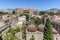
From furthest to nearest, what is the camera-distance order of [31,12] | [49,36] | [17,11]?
1. [17,11]
2. [31,12]
3. [49,36]

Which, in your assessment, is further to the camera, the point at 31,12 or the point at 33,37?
the point at 31,12

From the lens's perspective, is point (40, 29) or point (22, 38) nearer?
point (40, 29)

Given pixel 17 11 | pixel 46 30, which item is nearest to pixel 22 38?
pixel 46 30

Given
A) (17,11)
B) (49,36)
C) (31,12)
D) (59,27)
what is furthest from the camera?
(17,11)

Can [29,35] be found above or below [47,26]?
below

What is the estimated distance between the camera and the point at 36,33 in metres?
19.9

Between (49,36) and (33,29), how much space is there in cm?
399

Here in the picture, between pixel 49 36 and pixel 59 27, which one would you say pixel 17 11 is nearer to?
pixel 59 27

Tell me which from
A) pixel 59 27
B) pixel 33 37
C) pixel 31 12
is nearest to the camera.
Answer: pixel 33 37

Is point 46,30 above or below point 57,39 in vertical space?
above

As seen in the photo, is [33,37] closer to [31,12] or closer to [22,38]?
[22,38]

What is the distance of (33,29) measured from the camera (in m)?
20.0

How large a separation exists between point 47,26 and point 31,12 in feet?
238

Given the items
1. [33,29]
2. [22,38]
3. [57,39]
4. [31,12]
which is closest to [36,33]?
[33,29]
